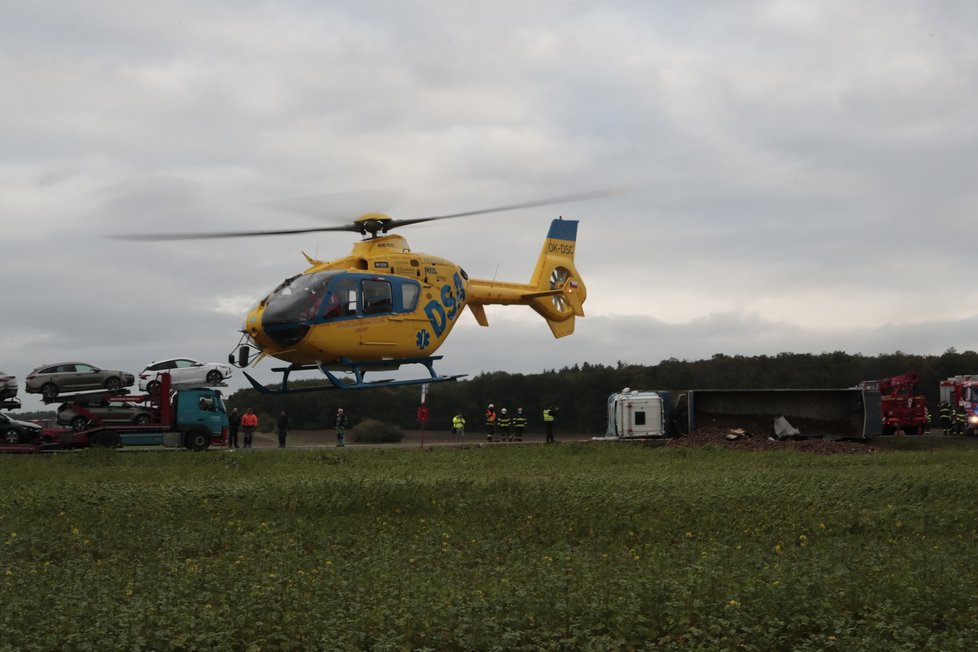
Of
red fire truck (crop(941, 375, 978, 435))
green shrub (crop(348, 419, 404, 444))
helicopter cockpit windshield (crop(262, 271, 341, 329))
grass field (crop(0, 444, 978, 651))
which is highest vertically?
helicopter cockpit windshield (crop(262, 271, 341, 329))

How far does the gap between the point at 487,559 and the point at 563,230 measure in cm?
2310

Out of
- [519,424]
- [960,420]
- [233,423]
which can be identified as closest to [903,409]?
[960,420]

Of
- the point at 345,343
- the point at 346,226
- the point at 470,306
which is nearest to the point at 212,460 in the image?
the point at 345,343

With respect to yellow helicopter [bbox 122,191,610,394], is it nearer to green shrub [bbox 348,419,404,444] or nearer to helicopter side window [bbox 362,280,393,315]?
helicopter side window [bbox 362,280,393,315]

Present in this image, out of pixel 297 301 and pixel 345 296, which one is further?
pixel 345 296

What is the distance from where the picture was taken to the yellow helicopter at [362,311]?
25.6 metres

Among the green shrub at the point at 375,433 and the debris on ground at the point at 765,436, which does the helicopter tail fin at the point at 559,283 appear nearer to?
the debris on ground at the point at 765,436

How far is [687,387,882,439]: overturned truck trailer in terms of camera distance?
111 feet

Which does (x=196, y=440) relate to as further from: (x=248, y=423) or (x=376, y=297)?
(x=376, y=297)

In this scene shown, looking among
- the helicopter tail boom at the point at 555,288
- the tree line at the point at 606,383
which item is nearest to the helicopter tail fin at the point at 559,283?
the helicopter tail boom at the point at 555,288

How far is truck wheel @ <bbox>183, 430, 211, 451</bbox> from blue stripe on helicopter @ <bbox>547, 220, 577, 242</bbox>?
511 inches

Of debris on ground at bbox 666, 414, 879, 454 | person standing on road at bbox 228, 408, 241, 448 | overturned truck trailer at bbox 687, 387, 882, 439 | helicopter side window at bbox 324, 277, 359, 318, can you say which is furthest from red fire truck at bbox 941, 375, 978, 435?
person standing on road at bbox 228, 408, 241, 448

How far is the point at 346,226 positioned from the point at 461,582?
57.5 feet

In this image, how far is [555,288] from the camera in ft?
112
